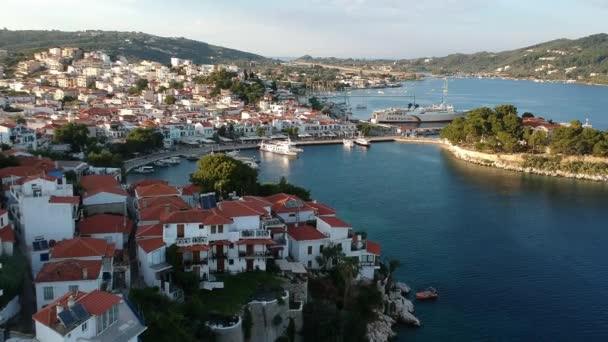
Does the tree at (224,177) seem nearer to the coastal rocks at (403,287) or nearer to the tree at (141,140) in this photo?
the coastal rocks at (403,287)

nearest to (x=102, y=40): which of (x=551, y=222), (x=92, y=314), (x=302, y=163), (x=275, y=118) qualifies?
(x=275, y=118)

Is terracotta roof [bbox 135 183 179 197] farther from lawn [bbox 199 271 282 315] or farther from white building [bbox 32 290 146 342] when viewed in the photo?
white building [bbox 32 290 146 342]

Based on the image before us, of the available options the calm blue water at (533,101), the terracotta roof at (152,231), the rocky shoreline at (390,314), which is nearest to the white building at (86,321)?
the terracotta roof at (152,231)

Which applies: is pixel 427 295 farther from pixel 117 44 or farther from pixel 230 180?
pixel 117 44

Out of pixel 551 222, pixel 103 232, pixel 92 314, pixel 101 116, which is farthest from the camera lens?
pixel 101 116

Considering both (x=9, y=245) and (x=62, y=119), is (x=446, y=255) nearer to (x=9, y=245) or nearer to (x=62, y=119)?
(x=9, y=245)

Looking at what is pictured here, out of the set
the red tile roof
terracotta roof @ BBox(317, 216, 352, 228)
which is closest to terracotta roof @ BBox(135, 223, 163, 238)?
the red tile roof
